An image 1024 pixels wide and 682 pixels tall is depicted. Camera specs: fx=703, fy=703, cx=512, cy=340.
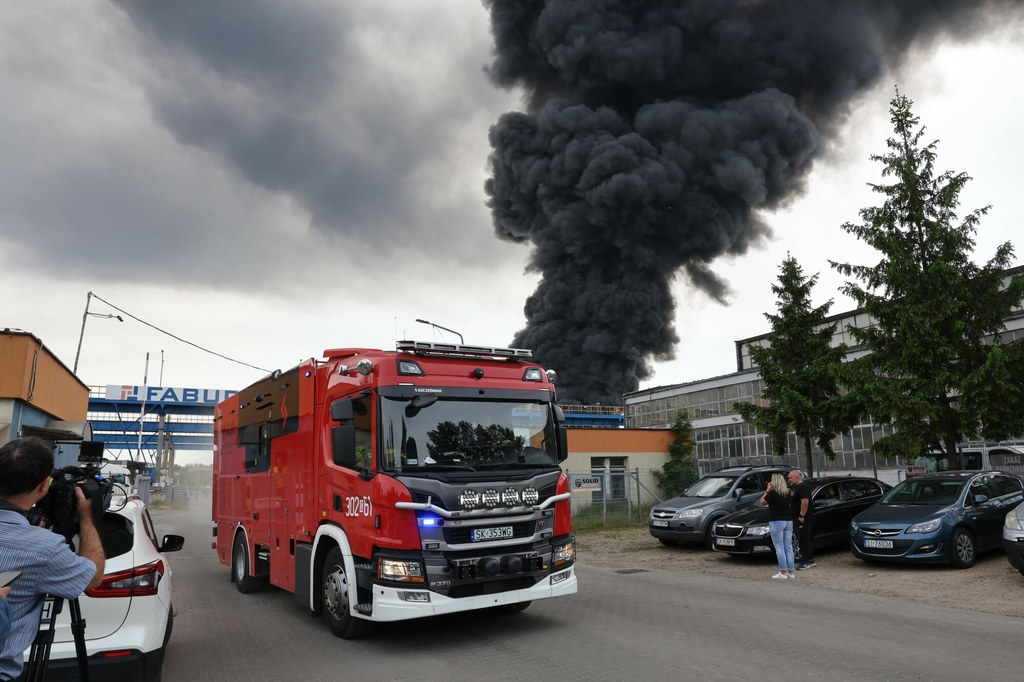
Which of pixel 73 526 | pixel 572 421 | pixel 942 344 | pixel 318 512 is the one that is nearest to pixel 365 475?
pixel 318 512

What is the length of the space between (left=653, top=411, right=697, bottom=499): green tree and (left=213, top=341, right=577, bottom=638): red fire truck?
25.3m

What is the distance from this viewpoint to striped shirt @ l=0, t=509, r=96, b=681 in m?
2.43

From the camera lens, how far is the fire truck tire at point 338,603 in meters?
6.57

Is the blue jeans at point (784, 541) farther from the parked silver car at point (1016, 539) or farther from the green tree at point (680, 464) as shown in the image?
the green tree at point (680, 464)

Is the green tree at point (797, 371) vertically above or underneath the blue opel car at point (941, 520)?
above

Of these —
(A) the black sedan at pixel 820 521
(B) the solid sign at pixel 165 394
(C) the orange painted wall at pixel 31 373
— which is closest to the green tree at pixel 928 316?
(A) the black sedan at pixel 820 521

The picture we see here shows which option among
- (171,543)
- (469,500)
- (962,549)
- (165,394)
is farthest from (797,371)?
(165,394)

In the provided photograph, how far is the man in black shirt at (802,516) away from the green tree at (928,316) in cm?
447

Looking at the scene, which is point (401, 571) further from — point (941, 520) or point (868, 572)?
point (941, 520)

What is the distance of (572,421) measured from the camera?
44.4 m

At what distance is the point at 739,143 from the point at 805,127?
208 inches

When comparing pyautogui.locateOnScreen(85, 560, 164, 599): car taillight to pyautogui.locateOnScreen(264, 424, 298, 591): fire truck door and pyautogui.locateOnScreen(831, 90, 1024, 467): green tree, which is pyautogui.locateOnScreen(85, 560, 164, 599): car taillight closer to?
pyautogui.locateOnScreen(264, 424, 298, 591): fire truck door

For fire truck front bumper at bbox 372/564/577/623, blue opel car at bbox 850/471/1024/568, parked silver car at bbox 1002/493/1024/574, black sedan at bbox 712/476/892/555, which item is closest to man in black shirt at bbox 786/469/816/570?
black sedan at bbox 712/476/892/555

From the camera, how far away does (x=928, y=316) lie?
14891 mm
